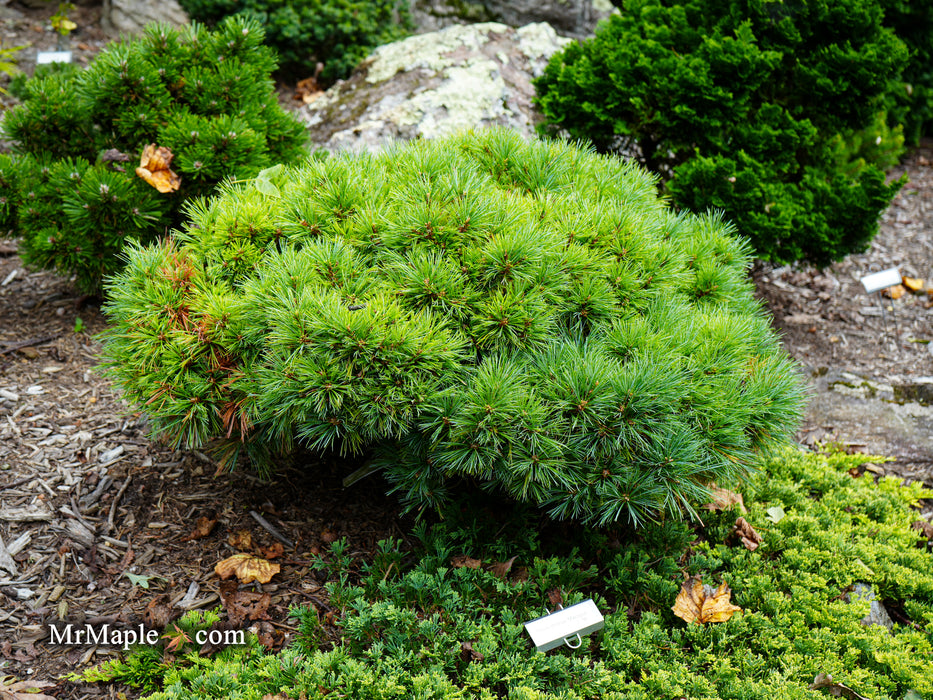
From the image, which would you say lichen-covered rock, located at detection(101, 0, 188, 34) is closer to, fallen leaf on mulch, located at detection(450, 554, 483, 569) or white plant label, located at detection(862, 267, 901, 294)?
→ fallen leaf on mulch, located at detection(450, 554, 483, 569)

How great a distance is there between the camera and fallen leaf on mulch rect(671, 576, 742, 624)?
7.30ft

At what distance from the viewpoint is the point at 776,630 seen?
219 centimetres

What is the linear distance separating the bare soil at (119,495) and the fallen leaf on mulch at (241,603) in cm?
2

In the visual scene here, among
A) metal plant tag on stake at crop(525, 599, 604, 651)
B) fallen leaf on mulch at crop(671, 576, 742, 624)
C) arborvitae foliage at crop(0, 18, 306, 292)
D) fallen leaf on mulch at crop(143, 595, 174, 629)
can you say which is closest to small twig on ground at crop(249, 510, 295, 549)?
fallen leaf on mulch at crop(143, 595, 174, 629)

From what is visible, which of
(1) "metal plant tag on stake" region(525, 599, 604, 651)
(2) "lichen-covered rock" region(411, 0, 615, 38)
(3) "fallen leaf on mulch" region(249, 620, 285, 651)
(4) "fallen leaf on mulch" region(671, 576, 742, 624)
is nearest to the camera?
(1) "metal plant tag on stake" region(525, 599, 604, 651)

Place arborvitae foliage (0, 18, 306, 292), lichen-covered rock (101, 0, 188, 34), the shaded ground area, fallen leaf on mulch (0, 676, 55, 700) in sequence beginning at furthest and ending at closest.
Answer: lichen-covered rock (101, 0, 188, 34), the shaded ground area, arborvitae foliage (0, 18, 306, 292), fallen leaf on mulch (0, 676, 55, 700)

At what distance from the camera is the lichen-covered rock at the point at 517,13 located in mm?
6109

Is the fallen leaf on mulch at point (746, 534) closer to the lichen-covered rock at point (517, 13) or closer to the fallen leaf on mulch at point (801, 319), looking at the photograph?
the fallen leaf on mulch at point (801, 319)

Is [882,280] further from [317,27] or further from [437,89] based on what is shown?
[317,27]

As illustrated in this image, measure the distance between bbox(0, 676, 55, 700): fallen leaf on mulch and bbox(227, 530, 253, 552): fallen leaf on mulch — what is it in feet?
2.07

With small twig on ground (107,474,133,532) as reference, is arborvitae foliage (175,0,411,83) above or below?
above

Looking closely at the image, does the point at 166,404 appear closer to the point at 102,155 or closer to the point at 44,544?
the point at 44,544

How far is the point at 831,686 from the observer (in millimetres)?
2072

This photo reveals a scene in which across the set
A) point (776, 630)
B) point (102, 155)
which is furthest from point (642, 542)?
point (102, 155)
